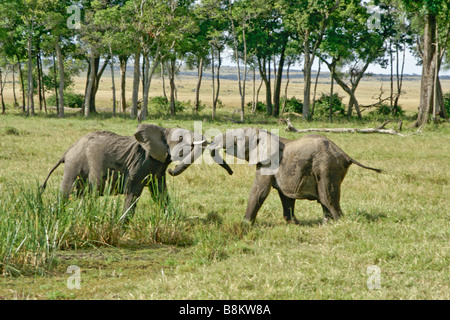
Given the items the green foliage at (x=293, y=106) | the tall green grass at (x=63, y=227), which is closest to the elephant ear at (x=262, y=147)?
the tall green grass at (x=63, y=227)

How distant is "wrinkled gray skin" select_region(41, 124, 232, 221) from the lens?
7637mm

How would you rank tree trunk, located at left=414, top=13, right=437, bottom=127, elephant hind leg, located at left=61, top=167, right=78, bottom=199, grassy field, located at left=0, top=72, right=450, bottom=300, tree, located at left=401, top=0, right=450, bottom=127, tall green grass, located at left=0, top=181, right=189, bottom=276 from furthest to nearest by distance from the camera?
tree trunk, located at left=414, top=13, right=437, bottom=127, tree, located at left=401, top=0, right=450, bottom=127, elephant hind leg, located at left=61, top=167, right=78, bottom=199, tall green grass, located at left=0, top=181, right=189, bottom=276, grassy field, located at left=0, top=72, right=450, bottom=300

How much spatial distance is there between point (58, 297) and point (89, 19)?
31.5m

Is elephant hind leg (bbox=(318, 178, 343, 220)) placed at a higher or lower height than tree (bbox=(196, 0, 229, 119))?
lower

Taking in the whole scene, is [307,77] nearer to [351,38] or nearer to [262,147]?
[351,38]

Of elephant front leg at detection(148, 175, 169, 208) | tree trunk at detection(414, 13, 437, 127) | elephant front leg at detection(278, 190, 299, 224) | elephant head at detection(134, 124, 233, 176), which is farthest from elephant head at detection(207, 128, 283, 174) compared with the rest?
tree trunk at detection(414, 13, 437, 127)

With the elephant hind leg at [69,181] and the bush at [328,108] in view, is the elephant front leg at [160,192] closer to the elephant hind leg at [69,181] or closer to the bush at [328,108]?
the elephant hind leg at [69,181]

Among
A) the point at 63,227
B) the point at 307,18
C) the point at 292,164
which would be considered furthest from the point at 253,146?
the point at 307,18

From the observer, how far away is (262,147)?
7742mm

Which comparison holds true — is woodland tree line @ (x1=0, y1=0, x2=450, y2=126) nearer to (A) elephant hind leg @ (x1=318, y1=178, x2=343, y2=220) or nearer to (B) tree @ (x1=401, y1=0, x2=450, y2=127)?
(B) tree @ (x1=401, y1=0, x2=450, y2=127)

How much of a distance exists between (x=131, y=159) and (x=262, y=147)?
1.94 meters

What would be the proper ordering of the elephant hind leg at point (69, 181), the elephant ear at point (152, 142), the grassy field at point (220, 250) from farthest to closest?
the elephant hind leg at point (69, 181)
the elephant ear at point (152, 142)
the grassy field at point (220, 250)

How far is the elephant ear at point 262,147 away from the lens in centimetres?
767

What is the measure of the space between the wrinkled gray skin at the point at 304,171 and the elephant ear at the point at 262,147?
1 centimetres
